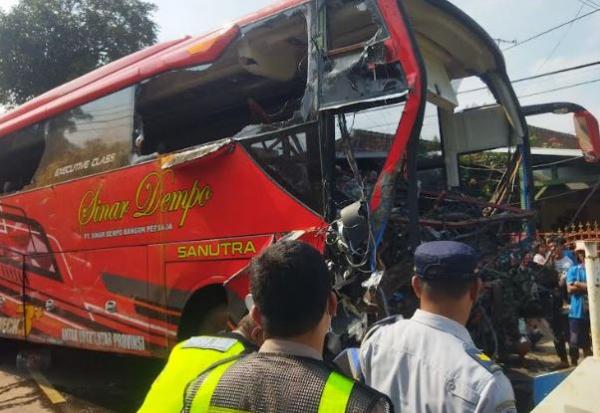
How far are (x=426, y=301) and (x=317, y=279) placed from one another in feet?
1.94

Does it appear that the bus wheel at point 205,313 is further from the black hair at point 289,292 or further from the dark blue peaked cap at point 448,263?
the black hair at point 289,292

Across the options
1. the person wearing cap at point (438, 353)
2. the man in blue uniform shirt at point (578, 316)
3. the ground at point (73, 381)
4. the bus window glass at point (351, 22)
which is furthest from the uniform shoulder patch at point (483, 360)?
the man in blue uniform shirt at point (578, 316)

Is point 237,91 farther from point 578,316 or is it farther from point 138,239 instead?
point 578,316

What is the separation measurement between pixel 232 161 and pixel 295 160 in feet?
2.05

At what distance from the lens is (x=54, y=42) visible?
66.9ft

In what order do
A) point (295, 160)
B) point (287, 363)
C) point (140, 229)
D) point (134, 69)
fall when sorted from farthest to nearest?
1. point (134, 69)
2. point (140, 229)
3. point (295, 160)
4. point (287, 363)

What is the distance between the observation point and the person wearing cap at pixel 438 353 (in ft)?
5.38

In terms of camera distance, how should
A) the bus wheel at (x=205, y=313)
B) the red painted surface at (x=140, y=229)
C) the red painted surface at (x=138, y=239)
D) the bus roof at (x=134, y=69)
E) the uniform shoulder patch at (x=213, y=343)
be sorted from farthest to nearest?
the bus wheel at (x=205, y=313) < the bus roof at (x=134, y=69) < the red painted surface at (x=138, y=239) < the red painted surface at (x=140, y=229) < the uniform shoulder patch at (x=213, y=343)

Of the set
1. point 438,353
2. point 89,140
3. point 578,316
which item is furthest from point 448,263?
point 578,316

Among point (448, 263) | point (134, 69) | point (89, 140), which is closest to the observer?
point (448, 263)

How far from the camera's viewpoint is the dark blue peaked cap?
72.0 inches

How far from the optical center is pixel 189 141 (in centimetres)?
605

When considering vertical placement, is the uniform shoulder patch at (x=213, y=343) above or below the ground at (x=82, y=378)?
above

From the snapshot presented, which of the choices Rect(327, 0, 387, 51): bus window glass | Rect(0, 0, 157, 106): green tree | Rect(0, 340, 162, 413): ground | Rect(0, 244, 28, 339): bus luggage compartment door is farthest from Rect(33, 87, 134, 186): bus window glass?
Rect(0, 0, 157, 106): green tree
